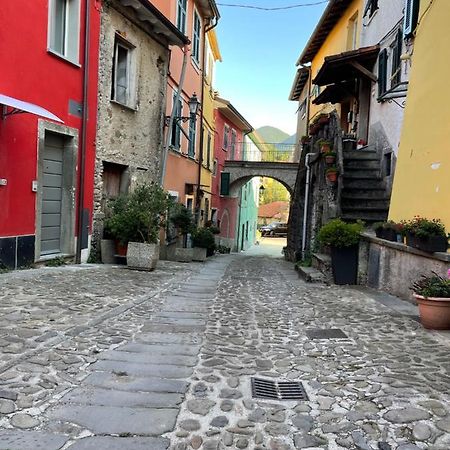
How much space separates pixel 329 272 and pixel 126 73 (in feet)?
21.4

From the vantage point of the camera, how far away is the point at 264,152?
25.0 metres

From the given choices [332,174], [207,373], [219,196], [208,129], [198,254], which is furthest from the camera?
[219,196]

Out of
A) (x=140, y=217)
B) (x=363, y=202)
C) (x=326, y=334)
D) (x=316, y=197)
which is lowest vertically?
(x=326, y=334)

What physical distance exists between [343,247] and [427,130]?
2.52 meters

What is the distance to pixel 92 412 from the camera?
264 cm

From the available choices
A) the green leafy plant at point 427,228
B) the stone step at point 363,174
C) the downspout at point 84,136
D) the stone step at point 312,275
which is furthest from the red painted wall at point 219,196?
the green leafy plant at point 427,228

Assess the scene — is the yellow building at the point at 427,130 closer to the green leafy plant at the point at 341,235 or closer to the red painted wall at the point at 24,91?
the green leafy plant at the point at 341,235

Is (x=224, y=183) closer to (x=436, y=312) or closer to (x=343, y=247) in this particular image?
(x=343, y=247)

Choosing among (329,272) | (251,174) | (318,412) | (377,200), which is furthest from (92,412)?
(251,174)

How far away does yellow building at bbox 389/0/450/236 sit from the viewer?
599cm

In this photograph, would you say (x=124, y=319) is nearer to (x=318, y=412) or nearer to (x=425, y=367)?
(x=318, y=412)

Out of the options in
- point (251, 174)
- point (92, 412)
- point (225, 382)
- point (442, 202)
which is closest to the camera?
point (92, 412)

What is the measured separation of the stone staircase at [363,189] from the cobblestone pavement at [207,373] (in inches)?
159

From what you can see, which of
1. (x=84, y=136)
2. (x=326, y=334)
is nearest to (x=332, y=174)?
(x=84, y=136)
